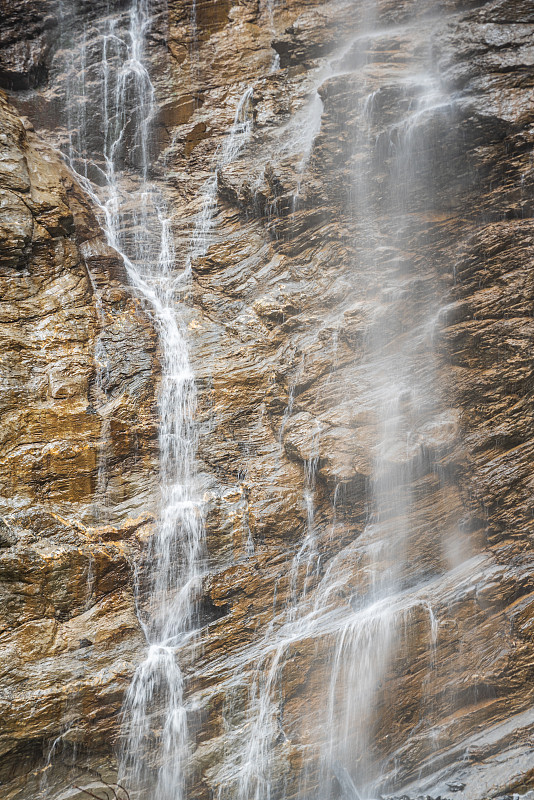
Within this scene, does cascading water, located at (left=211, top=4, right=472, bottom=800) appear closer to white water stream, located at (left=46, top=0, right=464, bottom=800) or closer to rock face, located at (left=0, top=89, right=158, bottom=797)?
white water stream, located at (left=46, top=0, right=464, bottom=800)

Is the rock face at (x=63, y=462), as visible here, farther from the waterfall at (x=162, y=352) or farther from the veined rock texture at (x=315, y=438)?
the waterfall at (x=162, y=352)

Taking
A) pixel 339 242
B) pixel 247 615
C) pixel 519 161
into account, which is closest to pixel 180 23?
pixel 339 242

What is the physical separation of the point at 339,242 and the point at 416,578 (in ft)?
19.2

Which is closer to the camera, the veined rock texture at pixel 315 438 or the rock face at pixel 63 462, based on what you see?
the rock face at pixel 63 462

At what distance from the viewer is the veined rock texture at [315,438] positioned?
7285mm

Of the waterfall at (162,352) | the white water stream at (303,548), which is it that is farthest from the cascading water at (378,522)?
the waterfall at (162,352)

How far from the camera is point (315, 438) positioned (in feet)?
27.9

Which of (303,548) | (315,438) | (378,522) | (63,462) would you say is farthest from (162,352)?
(378,522)

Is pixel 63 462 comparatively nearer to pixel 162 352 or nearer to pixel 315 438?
pixel 162 352

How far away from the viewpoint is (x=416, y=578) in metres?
8.23

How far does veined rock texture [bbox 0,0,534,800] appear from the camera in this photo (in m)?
7.29

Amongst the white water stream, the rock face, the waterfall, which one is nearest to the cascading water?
the white water stream

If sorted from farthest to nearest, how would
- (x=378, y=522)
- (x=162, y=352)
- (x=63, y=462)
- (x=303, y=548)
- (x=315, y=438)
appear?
(x=162, y=352) → (x=315, y=438) → (x=378, y=522) → (x=303, y=548) → (x=63, y=462)

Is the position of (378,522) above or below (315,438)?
below
